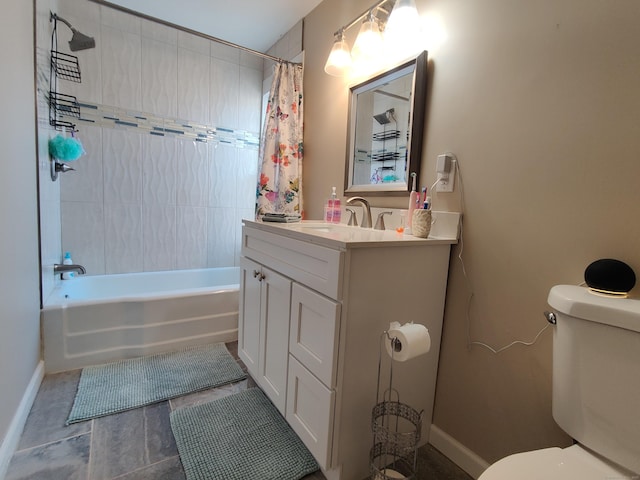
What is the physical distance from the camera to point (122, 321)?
1897mm

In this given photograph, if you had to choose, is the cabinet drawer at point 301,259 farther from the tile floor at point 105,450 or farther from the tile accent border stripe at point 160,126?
the tile accent border stripe at point 160,126

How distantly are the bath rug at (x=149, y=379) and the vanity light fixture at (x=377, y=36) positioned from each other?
1.81 meters

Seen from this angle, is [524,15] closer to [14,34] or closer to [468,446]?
[468,446]

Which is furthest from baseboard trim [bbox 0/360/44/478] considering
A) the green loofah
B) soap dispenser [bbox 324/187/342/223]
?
soap dispenser [bbox 324/187/342/223]

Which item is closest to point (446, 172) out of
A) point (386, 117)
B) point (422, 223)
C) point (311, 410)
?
point (422, 223)

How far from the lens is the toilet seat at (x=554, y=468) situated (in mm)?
705

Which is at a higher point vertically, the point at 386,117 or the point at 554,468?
the point at 386,117

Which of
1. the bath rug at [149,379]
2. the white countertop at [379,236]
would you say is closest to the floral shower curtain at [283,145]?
the white countertop at [379,236]

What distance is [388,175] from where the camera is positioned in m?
1.57

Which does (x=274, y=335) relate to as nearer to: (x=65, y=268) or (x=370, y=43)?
(x=370, y=43)

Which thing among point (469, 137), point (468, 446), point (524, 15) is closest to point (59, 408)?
point (468, 446)

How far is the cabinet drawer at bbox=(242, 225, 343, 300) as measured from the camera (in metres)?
1.00

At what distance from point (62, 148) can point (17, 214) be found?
776mm

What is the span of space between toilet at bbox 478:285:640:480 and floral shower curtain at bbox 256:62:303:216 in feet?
5.53
